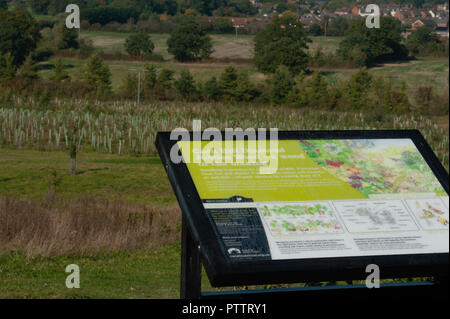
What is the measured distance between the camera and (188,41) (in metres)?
26.8

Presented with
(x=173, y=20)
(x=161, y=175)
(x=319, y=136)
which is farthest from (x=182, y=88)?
(x=319, y=136)

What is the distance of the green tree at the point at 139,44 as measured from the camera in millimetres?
26656

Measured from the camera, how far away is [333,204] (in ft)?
10.4

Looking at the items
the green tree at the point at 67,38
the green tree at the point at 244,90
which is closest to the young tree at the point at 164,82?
the green tree at the point at 244,90

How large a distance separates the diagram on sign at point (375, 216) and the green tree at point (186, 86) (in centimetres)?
2224

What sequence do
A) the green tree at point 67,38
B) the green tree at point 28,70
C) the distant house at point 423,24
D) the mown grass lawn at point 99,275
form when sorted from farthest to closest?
the green tree at point 67,38 < the distant house at point 423,24 < the green tree at point 28,70 < the mown grass lawn at point 99,275

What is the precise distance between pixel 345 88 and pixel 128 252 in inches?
866

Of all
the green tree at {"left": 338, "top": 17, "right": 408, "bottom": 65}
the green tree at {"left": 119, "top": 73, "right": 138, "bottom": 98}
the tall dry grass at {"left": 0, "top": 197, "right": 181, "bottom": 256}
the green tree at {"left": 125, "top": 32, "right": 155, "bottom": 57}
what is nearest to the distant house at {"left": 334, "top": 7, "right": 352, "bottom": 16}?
the green tree at {"left": 338, "top": 17, "right": 408, "bottom": 65}

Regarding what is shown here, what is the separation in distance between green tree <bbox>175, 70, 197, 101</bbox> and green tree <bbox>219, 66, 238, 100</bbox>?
3.41 ft

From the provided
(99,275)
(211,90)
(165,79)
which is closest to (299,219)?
(99,275)

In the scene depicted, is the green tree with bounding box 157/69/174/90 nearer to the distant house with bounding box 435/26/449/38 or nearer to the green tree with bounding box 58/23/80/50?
the green tree with bounding box 58/23/80/50

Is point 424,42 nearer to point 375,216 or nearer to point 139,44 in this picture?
point 139,44

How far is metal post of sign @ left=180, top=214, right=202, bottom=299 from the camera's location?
3.07 metres

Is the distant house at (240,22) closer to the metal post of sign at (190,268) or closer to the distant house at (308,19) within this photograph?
the distant house at (308,19)
